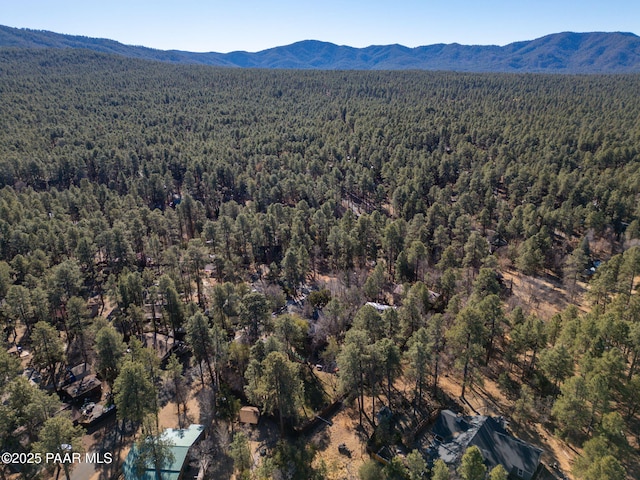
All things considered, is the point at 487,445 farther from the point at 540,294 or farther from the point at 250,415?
the point at 540,294

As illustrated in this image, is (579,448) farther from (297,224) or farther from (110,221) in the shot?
(110,221)

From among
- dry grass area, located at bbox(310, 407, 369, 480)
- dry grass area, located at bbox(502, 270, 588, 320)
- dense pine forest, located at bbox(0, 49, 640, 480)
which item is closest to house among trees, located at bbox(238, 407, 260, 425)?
dense pine forest, located at bbox(0, 49, 640, 480)

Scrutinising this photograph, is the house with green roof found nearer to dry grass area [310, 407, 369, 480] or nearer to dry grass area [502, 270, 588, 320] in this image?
dry grass area [310, 407, 369, 480]

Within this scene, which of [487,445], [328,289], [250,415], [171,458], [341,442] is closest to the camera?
[171,458]

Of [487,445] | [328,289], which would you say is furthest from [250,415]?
[328,289]

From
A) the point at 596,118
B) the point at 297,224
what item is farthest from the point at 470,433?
the point at 596,118

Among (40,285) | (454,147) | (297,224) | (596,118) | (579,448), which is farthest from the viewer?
(596,118)
